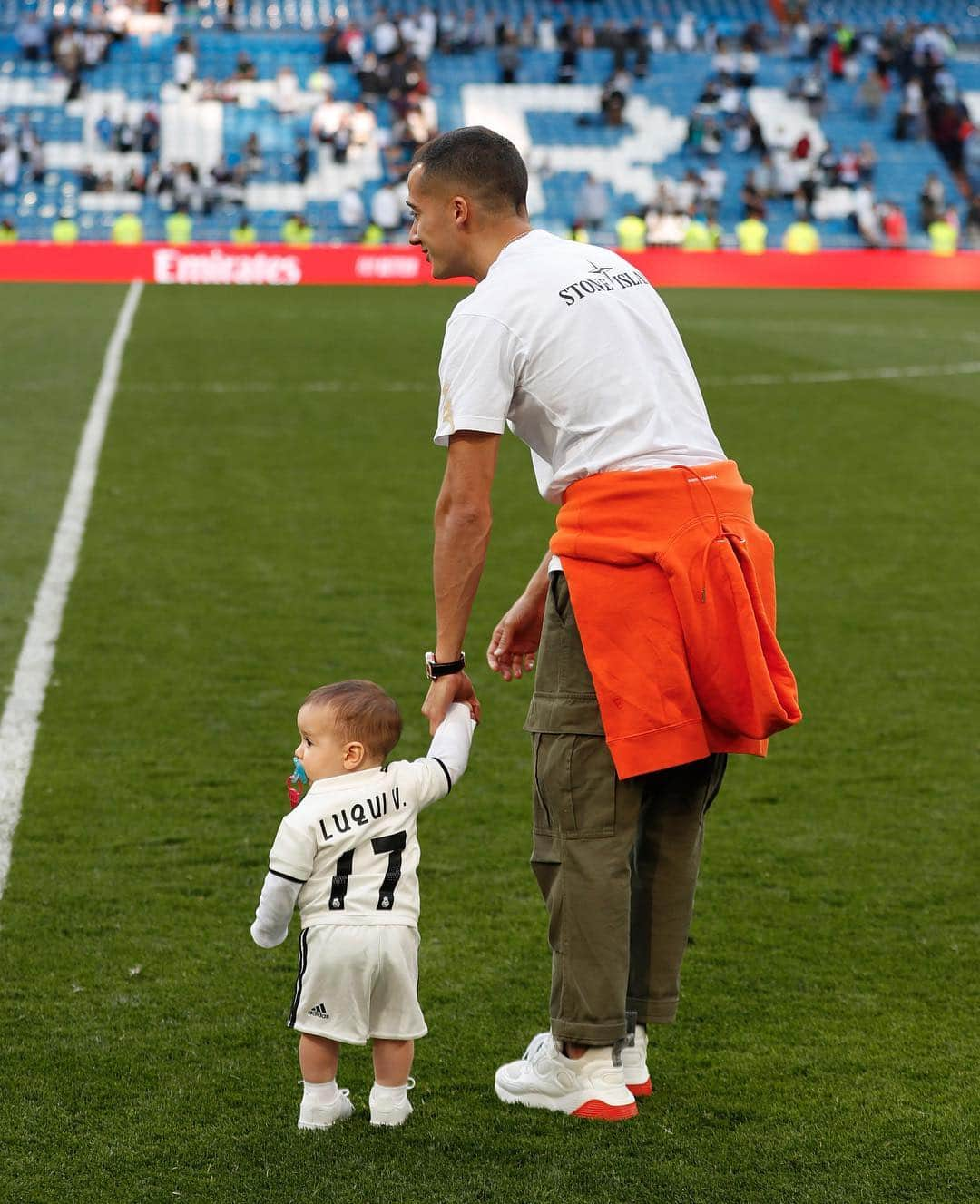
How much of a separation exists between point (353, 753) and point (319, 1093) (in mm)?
671

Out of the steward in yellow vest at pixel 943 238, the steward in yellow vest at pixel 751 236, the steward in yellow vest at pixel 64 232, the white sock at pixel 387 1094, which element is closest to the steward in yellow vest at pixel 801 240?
the steward in yellow vest at pixel 751 236

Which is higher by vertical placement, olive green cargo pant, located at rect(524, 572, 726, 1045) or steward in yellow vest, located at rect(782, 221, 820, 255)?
olive green cargo pant, located at rect(524, 572, 726, 1045)

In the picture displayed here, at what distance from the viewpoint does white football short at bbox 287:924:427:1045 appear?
3094 millimetres

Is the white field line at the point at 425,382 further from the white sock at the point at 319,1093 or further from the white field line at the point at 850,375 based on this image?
the white sock at the point at 319,1093

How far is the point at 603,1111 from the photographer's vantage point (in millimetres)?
3273

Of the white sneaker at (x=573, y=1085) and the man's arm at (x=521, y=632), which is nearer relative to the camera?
the white sneaker at (x=573, y=1085)

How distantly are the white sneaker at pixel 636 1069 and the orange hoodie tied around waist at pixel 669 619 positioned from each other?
674mm

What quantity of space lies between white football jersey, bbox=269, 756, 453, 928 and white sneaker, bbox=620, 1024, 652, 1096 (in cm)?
59

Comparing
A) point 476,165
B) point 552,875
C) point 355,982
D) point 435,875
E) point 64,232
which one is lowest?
point 64,232

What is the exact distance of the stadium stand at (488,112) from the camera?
3331 cm

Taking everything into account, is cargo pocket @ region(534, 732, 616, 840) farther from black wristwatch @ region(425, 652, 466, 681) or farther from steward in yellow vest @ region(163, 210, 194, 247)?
steward in yellow vest @ region(163, 210, 194, 247)

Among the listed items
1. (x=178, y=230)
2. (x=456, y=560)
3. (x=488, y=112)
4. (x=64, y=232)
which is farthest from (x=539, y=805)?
(x=488, y=112)

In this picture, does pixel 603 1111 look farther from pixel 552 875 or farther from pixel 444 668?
pixel 444 668

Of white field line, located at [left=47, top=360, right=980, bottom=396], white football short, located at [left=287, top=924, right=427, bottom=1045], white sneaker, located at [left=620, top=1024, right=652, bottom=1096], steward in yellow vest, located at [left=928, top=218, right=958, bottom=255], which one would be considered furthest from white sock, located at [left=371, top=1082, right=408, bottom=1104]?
steward in yellow vest, located at [left=928, top=218, right=958, bottom=255]
